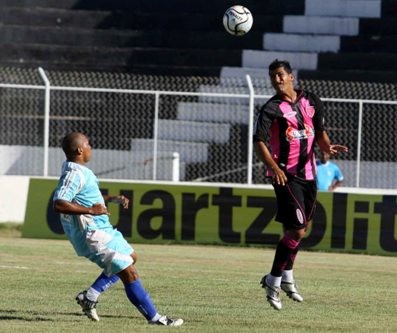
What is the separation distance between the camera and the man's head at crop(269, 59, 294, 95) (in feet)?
34.9

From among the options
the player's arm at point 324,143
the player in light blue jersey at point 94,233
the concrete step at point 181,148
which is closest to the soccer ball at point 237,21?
the player's arm at point 324,143

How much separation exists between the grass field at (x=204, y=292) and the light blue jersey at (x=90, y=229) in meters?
0.52

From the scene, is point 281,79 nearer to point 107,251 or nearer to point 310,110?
point 310,110

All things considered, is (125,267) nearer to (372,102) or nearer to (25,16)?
(372,102)

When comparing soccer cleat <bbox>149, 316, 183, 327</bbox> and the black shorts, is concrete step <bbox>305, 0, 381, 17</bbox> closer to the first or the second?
the black shorts

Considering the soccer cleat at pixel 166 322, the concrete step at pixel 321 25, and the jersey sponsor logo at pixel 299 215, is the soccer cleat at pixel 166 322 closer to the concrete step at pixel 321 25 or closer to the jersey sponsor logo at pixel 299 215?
the jersey sponsor logo at pixel 299 215

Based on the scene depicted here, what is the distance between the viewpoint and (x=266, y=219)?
63.2ft

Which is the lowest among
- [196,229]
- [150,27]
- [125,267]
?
[196,229]

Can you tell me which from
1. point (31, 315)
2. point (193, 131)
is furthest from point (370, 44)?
point (31, 315)

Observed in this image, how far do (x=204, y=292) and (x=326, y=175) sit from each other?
9371 mm

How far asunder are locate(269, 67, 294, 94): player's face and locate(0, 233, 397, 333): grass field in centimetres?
198

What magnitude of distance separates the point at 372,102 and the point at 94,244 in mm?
12087

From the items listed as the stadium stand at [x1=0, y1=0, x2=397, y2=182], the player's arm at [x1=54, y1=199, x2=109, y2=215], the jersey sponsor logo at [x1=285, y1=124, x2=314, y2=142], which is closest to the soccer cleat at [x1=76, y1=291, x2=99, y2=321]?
the player's arm at [x1=54, y1=199, x2=109, y2=215]

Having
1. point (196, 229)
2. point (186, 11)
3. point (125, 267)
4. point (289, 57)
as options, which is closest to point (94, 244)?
point (125, 267)
